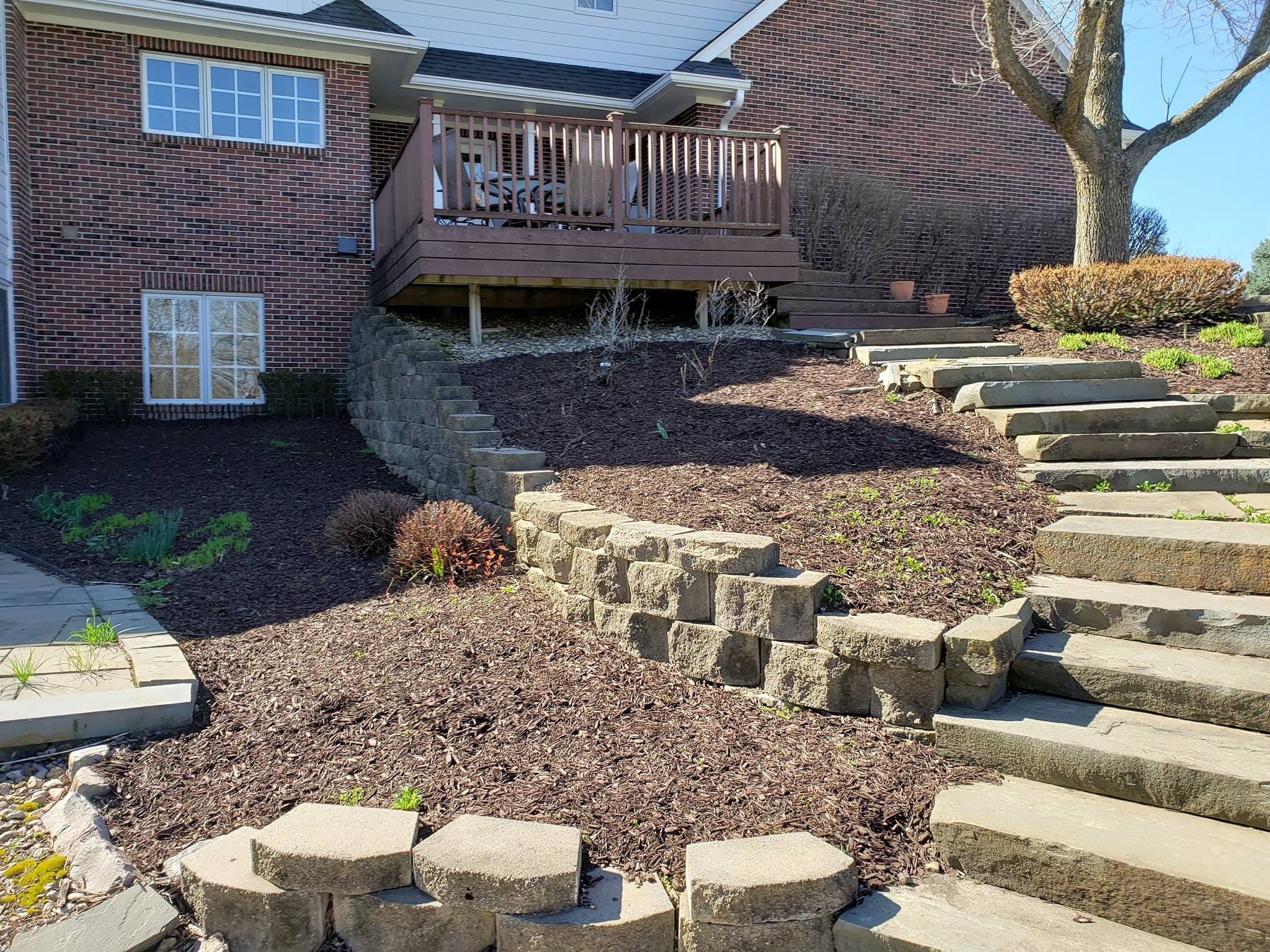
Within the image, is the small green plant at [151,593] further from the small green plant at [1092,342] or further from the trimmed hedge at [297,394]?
the small green plant at [1092,342]

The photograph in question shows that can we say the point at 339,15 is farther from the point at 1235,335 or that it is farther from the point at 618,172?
the point at 1235,335

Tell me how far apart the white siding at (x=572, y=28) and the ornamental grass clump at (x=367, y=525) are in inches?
334

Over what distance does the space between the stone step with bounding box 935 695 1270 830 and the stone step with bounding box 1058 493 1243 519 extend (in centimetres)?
151

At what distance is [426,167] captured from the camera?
8125 millimetres

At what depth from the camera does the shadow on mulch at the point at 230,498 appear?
17.1 feet

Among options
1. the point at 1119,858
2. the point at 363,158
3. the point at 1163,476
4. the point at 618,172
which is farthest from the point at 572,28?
the point at 1119,858

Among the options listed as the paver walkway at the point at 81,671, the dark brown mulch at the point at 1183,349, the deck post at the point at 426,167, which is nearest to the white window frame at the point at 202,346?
the deck post at the point at 426,167

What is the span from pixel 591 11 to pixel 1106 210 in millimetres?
7433

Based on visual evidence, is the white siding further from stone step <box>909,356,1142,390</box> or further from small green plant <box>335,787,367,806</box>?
small green plant <box>335,787,367,806</box>

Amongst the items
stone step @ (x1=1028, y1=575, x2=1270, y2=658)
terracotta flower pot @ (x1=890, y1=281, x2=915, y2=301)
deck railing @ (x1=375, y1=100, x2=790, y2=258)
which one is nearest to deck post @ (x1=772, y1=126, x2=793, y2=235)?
deck railing @ (x1=375, y1=100, x2=790, y2=258)

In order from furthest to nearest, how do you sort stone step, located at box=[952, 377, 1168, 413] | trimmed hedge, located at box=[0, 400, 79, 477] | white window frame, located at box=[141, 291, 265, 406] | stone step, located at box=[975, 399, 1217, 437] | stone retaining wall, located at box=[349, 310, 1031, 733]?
white window frame, located at box=[141, 291, 265, 406] → trimmed hedge, located at box=[0, 400, 79, 477] → stone step, located at box=[952, 377, 1168, 413] → stone step, located at box=[975, 399, 1217, 437] → stone retaining wall, located at box=[349, 310, 1031, 733]

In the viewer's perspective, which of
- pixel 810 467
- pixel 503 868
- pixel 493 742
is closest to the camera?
pixel 503 868

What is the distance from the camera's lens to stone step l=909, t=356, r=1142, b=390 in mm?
6211

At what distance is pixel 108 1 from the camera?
376 inches
